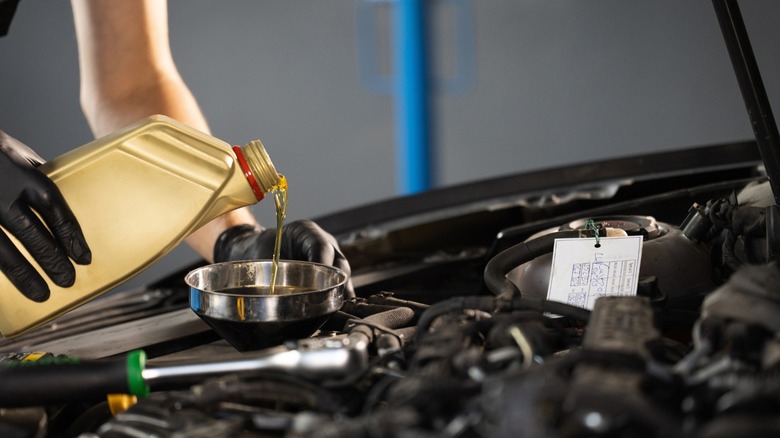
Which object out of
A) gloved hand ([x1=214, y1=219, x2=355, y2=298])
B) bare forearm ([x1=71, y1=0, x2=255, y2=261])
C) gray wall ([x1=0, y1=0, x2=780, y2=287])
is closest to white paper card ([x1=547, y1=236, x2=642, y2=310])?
gloved hand ([x1=214, y1=219, x2=355, y2=298])

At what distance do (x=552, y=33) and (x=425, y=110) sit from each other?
0.70m

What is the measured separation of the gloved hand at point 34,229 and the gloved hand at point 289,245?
304 millimetres

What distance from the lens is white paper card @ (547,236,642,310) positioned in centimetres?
86

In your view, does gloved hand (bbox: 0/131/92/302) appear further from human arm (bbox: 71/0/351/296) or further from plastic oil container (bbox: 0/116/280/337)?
human arm (bbox: 71/0/351/296)

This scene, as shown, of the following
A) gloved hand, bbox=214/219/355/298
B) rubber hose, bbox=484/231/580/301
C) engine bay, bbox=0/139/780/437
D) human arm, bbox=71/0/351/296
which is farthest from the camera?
human arm, bbox=71/0/351/296

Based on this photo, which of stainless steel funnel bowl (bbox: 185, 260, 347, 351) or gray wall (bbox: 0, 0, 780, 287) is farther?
gray wall (bbox: 0, 0, 780, 287)

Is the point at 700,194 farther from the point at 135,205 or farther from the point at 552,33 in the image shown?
the point at 552,33

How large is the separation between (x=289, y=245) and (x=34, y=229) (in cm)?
36

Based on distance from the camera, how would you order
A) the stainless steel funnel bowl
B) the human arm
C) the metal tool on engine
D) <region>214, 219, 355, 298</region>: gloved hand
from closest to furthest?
the metal tool on engine
the stainless steel funnel bowl
<region>214, 219, 355, 298</region>: gloved hand
the human arm

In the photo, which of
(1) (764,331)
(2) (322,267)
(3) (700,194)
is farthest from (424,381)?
(3) (700,194)

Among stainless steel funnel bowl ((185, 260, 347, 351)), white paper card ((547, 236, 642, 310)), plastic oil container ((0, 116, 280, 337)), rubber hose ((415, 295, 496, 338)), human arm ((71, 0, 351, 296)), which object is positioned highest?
human arm ((71, 0, 351, 296))

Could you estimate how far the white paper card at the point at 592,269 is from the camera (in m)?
0.86

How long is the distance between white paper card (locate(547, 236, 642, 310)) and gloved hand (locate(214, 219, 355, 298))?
0.28 m

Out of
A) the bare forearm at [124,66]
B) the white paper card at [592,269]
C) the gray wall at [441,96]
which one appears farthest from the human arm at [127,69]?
the gray wall at [441,96]
